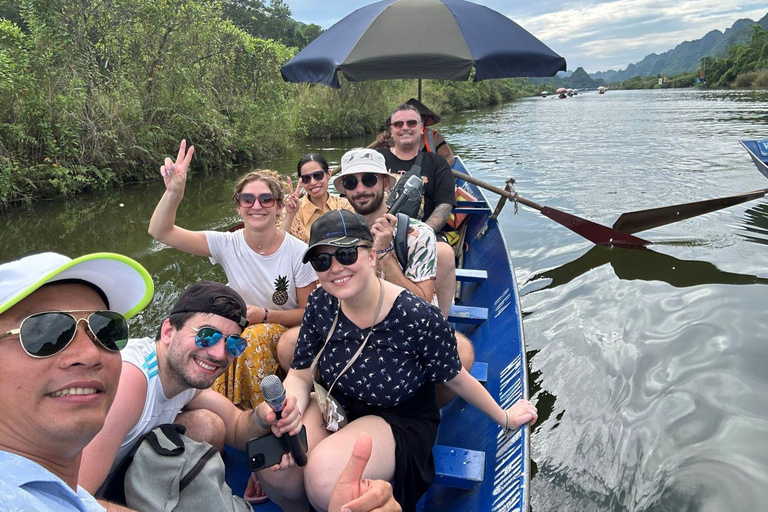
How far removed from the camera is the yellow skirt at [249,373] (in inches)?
99.9

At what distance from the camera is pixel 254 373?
2553 mm

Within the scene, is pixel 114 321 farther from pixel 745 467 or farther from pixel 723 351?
pixel 723 351

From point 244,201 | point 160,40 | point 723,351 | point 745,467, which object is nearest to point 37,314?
point 244,201

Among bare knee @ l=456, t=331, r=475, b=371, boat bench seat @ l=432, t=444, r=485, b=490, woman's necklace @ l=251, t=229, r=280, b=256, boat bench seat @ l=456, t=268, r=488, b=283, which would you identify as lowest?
boat bench seat @ l=432, t=444, r=485, b=490

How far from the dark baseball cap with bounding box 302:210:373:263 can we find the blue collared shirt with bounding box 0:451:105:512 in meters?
1.10

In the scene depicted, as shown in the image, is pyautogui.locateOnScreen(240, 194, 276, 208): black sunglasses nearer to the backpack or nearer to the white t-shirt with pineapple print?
the white t-shirt with pineapple print

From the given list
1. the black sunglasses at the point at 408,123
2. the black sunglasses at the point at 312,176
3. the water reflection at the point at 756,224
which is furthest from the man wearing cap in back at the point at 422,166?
the water reflection at the point at 756,224

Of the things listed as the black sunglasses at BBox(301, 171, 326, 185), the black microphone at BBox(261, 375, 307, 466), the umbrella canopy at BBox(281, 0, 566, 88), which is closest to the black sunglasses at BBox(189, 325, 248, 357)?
the black microphone at BBox(261, 375, 307, 466)

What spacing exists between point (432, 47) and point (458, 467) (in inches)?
154

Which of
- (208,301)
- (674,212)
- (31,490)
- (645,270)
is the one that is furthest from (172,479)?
(674,212)

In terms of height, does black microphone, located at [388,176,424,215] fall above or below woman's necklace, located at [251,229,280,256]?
above

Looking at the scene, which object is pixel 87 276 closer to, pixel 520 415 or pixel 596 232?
pixel 520 415

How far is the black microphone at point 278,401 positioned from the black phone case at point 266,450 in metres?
0.02

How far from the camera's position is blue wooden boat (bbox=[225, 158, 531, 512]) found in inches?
83.9
